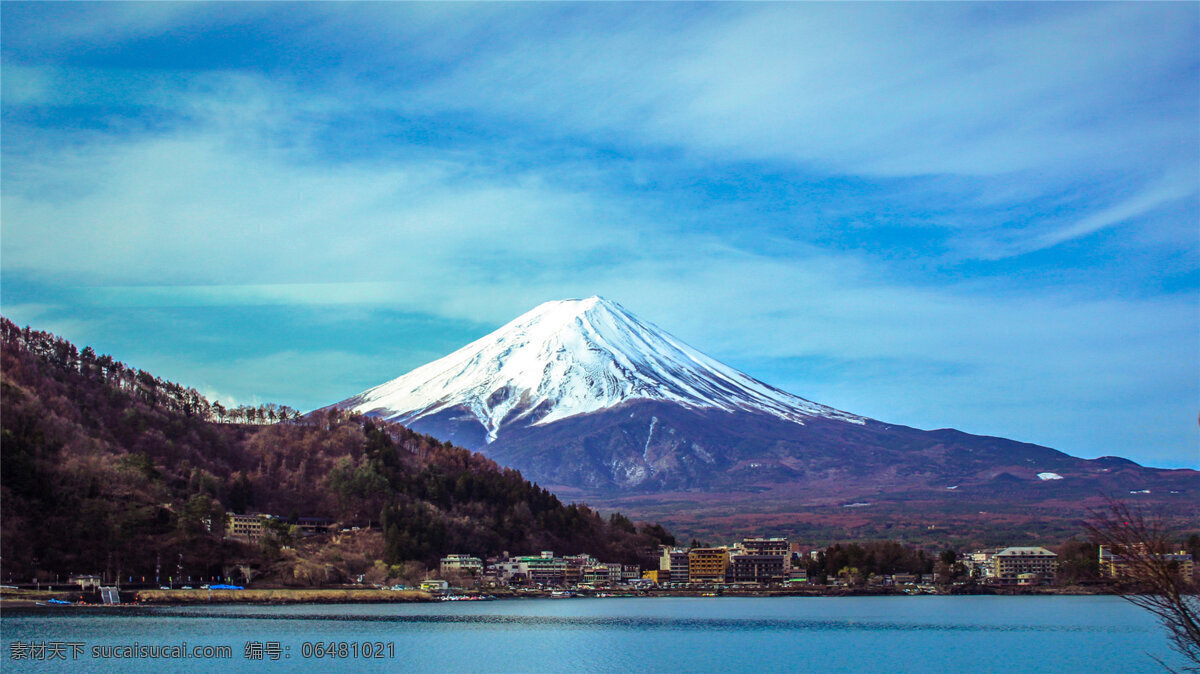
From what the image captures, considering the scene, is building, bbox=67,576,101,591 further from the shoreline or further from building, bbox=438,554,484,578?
building, bbox=438,554,484,578

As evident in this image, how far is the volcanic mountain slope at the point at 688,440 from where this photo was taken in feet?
536

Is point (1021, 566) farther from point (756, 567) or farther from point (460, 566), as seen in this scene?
point (460, 566)

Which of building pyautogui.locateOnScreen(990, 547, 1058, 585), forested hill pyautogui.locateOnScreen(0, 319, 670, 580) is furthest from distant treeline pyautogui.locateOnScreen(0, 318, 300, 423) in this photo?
building pyautogui.locateOnScreen(990, 547, 1058, 585)

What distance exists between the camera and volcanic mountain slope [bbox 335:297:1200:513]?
536 ft

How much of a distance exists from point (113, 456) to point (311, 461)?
18.8 m

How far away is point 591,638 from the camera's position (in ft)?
131

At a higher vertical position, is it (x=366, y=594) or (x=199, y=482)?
(x=199, y=482)

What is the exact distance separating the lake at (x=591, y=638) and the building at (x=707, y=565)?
27054 mm

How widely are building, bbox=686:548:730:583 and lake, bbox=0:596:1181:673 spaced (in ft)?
88.8

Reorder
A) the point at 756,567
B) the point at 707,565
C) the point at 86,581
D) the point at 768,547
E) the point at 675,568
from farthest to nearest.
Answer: the point at 768,547, the point at 756,567, the point at 675,568, the point at 707,565, the point at 86,581

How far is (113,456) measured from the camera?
67.6 m

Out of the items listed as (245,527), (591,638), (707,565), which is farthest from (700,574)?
(591,638)

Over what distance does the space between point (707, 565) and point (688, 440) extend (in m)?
85.7

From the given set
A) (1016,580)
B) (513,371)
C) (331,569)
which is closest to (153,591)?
(331,569)
